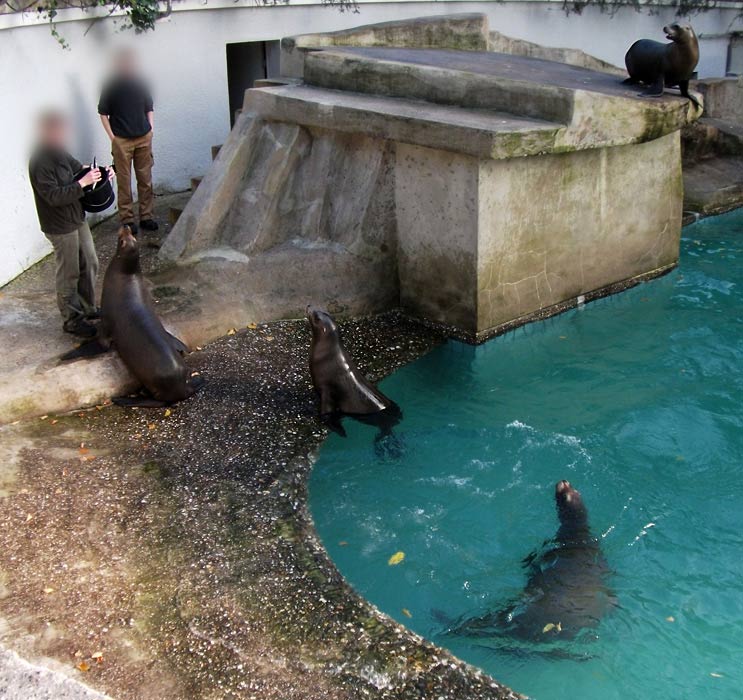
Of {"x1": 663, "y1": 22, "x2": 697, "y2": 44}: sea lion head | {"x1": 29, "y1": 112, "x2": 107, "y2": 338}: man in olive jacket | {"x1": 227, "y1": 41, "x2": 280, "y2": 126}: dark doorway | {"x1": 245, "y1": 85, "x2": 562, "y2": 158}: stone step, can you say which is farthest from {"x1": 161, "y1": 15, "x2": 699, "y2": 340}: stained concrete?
{"x1": 227, "y1": 41, "x2": 280, "y2": 126}: dark doorway

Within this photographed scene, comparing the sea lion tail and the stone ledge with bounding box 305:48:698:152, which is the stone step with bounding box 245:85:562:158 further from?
the sea lion tail

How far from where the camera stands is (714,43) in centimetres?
1866

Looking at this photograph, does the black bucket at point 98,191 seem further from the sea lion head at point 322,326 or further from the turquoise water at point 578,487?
the turquoise water at point 578,487

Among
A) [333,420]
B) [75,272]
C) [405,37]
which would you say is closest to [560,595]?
[333,420]

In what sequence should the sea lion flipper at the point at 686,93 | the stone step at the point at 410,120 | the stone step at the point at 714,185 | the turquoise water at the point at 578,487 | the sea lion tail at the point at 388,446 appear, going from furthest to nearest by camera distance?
1. the stone step at the point at 714,185
2. the sea lion flipper at the point at 686,93
3. the stone step at the point at 410,120
4. the sea lion tail at the point at 388,446
5. the turquoise water at the point at 578,487

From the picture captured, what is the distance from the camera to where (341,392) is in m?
7.05

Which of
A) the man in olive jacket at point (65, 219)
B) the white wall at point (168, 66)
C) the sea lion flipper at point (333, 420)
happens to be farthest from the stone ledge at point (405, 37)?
the sea lion flipper at point (333, 420)

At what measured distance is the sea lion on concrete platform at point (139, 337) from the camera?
696 cm

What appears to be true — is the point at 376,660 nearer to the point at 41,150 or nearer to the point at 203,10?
the point at 41,150

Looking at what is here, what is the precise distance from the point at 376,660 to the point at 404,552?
1263 millimetres

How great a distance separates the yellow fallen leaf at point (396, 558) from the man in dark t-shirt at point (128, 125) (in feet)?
19.3

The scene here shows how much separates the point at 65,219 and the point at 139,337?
1122 mm

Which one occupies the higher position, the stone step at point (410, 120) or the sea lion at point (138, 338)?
the stone step at point (410, 120)

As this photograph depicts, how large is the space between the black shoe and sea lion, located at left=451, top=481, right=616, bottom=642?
4.16 meters
